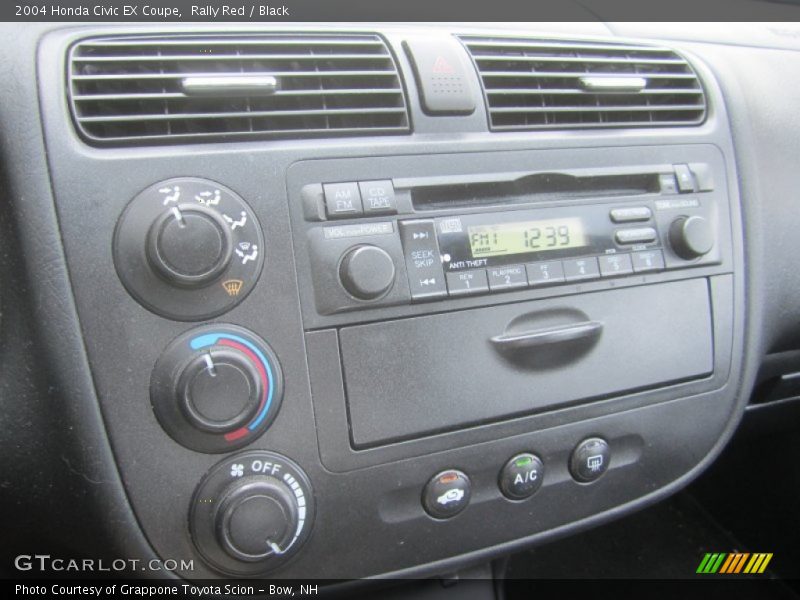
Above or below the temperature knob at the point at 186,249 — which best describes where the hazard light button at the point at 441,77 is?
above

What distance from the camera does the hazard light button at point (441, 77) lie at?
1.01 meters

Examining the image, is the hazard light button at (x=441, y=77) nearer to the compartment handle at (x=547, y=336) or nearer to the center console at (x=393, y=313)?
the center console at (x=393, y=313)

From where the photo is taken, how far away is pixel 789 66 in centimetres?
144

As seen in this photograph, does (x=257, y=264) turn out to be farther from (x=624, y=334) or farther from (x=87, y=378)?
(x=624, y=334)

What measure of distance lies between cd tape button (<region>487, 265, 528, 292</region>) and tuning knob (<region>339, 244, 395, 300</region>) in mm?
158

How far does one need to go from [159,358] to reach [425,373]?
35cm

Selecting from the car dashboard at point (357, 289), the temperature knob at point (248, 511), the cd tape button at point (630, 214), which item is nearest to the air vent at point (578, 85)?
the car dashboard at point (357, 289)

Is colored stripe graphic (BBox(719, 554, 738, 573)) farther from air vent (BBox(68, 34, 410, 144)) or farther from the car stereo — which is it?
air vent (BBox(68, 34, 410, 144))

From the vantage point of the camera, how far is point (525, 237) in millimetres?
1049

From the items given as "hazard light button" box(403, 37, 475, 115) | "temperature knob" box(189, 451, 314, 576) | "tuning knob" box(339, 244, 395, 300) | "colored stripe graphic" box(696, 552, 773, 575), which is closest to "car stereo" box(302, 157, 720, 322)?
"tuning knob" box(339, 244, 395, 300)

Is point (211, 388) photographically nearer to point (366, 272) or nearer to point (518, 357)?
point (366, 272)

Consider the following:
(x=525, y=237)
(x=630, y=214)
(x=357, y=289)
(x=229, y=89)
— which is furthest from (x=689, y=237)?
(x=229, y=89)

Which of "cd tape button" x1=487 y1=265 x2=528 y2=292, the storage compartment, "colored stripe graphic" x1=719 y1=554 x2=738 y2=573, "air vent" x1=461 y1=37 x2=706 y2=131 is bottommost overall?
"colored stripe graphic" x1=719 y1=554 x2=738 y2=573

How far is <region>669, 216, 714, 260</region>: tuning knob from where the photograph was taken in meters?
1.15
